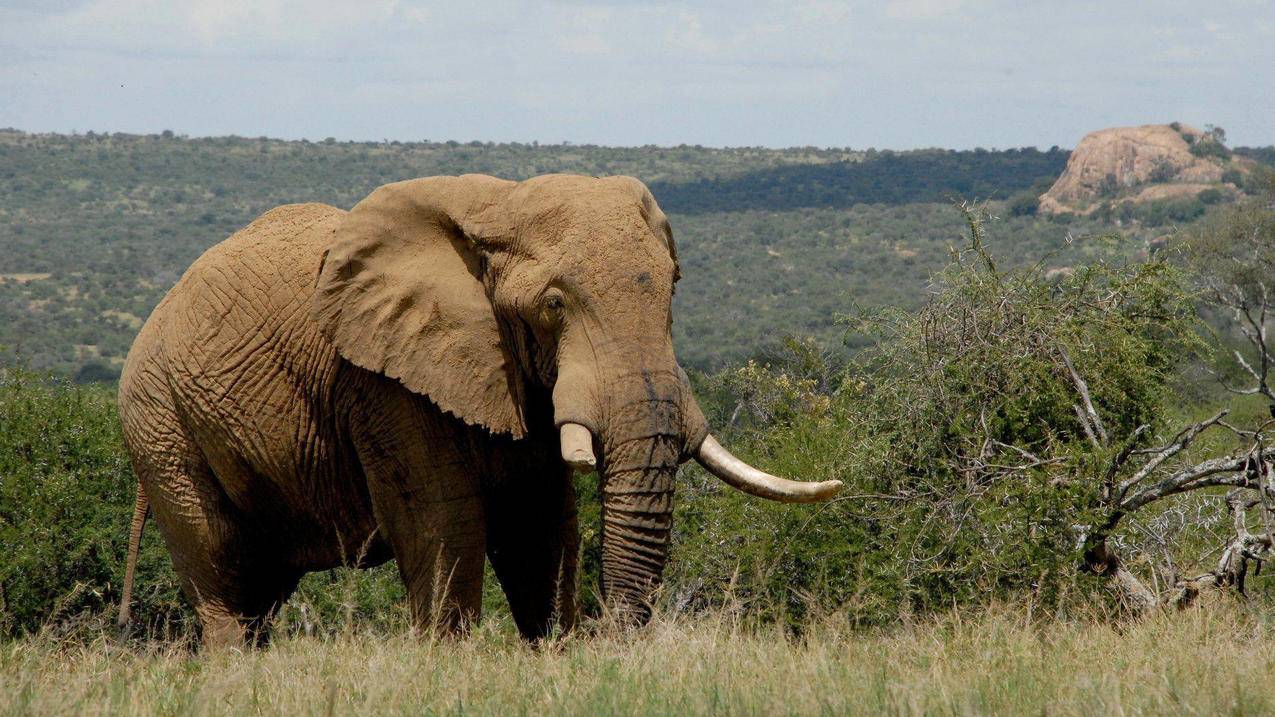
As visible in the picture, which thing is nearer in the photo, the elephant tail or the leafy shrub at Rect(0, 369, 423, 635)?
the elephant tail

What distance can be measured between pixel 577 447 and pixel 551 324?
667mm

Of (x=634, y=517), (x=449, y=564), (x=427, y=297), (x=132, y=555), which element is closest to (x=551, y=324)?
(x=427, y=297)

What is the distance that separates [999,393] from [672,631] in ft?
12.5

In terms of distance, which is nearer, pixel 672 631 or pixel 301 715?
pixel 301 715

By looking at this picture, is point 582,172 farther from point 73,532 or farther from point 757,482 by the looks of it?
point 757,482

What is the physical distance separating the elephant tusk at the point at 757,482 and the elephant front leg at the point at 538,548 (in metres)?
0.97

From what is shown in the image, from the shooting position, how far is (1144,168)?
383ft

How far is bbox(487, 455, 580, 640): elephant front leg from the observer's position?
7.83m

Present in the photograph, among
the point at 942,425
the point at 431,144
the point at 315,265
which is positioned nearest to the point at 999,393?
the point at 942,425

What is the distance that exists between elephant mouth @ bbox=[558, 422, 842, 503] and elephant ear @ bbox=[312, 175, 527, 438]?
558 mm

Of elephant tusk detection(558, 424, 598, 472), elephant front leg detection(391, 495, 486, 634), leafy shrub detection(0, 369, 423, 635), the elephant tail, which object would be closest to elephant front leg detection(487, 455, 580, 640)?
elephant front leg detection(391, 495, 486, 634)

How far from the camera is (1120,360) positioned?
31.9 feet

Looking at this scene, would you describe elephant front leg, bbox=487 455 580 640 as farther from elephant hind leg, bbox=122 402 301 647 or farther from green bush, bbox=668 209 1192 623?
elephant hind leg, bbox=122 402 301 647

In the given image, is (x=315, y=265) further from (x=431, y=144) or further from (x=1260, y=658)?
(x=431, y=144)
